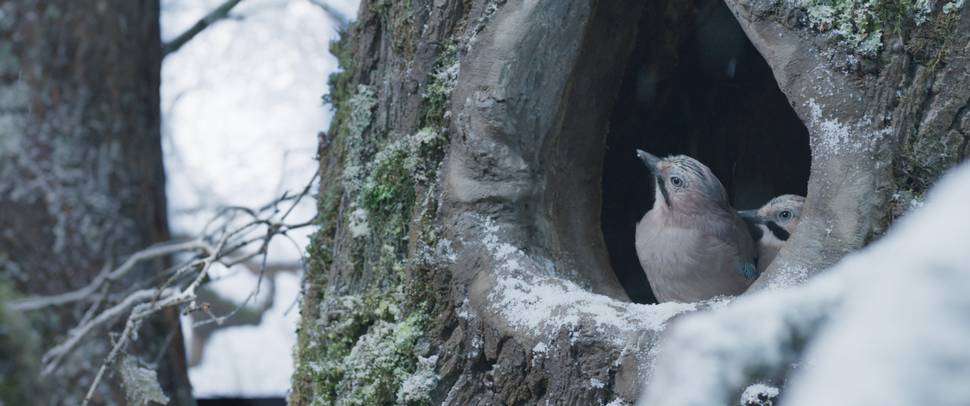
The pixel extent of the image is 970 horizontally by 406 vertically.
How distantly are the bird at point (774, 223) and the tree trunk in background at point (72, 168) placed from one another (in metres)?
2.71

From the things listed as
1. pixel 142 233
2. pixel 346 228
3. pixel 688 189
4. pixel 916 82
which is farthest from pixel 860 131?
pixel 142 233

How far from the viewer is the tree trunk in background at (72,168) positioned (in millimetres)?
4684

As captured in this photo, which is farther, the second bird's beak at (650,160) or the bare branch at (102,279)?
the bare branch at (102,279)

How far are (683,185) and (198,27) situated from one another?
3.28 metres

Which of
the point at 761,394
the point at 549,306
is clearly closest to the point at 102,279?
the point at 549,306

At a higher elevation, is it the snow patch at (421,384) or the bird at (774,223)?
the bird at (774,223)

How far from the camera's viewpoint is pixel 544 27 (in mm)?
3215

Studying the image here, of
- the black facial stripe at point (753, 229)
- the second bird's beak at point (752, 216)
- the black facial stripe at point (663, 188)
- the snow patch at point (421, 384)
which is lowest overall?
the snow patch at point (421, 384)

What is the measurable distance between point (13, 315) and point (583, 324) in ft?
4.91

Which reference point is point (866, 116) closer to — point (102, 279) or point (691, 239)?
point (691, 239)

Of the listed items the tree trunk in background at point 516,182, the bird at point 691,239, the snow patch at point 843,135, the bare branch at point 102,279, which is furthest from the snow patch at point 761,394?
the bare branch at point 102,279

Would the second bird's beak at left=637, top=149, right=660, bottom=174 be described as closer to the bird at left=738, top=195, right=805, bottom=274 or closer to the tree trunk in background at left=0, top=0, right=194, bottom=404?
the bird at left=738, top=195, right=805, bottom=274

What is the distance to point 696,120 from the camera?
4.68 m

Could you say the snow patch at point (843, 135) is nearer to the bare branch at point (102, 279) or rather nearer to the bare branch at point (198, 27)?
the bare branch at point (102, 279)
